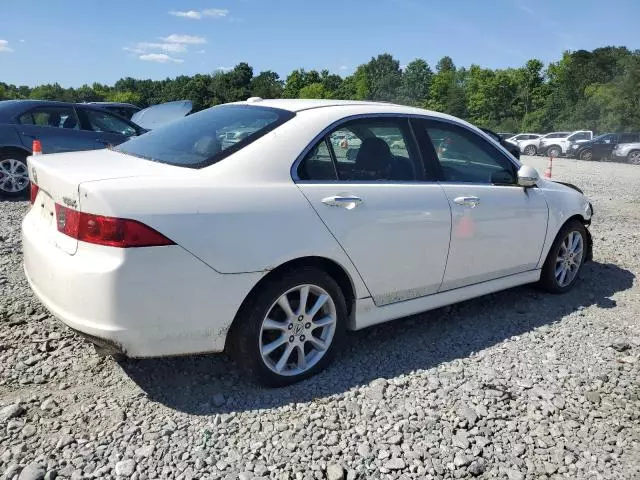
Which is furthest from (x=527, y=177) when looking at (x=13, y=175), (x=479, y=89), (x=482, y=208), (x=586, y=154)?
(x=479, y=89)

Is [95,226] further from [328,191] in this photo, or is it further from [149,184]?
[328,191]

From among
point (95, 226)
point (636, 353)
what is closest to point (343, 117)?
point (95, 226)

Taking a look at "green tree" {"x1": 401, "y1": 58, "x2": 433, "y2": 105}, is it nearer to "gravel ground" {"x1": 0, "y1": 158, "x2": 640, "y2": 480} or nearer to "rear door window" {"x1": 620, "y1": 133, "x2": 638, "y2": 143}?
"rear door window" {"x1": 620, "y1": 133, "x2": 638, "y2": 143}

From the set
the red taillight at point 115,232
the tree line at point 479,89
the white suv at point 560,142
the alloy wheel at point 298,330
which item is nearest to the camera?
the red taillight at point 115,232

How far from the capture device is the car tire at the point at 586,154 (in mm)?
26469

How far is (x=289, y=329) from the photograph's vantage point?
306cm

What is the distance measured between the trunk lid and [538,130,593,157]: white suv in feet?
92.3

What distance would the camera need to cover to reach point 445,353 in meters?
3.67

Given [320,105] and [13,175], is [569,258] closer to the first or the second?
[320,105]

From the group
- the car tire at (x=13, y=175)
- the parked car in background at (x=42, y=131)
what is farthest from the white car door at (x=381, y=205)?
the car tire at (x=13, y=175)

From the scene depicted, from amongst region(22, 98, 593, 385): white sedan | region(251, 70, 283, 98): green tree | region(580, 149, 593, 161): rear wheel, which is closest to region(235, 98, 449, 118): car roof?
region(22, 98, 593, 385): white sedan

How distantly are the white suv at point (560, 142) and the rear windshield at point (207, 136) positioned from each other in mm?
27421

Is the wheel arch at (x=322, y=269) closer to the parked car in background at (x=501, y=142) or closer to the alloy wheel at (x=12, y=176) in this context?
the parked car in background at (x=501, y=142)

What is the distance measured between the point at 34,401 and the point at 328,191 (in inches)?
77.1
